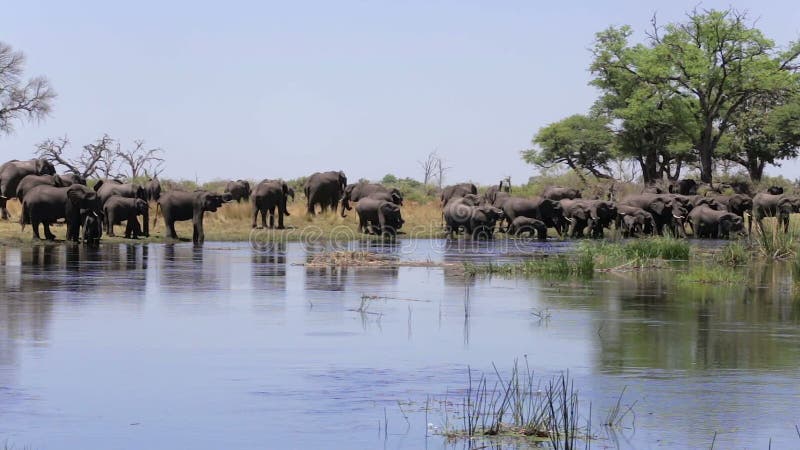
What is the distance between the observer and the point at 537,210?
48500 mm

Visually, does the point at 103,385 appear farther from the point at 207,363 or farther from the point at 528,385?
the point at 528,385

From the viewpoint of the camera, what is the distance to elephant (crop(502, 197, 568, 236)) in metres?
48.6

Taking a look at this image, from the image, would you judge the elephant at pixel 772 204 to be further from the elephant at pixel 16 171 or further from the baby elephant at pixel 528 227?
the elephant at pixel 16 171

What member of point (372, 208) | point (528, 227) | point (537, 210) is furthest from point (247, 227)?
point (537, 210)

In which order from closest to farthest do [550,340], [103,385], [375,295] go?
1. [103,385]
2. [550,340]
3. [375,295]

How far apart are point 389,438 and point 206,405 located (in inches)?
85.4

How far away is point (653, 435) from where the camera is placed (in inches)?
448

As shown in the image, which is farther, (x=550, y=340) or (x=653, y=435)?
(x=550, y=340)

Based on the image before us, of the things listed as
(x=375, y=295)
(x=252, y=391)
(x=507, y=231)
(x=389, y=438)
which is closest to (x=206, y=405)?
(x=252, y=391)

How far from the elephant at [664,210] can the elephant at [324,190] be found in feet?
36.3

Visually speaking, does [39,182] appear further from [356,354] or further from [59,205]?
[356,354]

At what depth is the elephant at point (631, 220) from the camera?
48750mm

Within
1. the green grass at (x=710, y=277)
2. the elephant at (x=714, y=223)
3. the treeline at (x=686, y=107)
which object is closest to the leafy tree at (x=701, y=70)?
the treeline at (x=686, y=107)

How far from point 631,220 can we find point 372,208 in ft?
31.6
